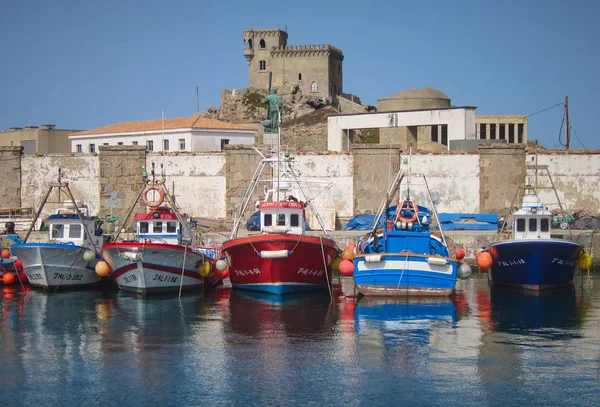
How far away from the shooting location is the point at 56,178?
3788 centimetres

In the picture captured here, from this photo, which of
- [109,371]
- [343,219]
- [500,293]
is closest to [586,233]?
[500,293]

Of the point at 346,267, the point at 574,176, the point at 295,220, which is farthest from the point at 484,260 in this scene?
the point at 574,176

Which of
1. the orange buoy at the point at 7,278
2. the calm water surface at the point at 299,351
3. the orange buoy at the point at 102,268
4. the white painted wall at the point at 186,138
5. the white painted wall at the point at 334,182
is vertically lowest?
Answer: the calm water surface at the point at 299,351

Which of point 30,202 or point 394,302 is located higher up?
point 30,202

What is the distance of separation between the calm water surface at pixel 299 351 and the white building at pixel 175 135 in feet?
77.6

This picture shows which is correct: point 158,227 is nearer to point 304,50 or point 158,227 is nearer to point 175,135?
Answer: point 175,135

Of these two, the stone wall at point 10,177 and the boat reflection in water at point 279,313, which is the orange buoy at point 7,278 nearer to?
the boat reflection in water at point 279,313

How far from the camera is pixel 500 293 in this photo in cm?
2670

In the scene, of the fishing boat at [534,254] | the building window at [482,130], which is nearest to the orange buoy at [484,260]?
the fishing boat at [534,254]

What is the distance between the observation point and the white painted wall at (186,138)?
4831 centimetres

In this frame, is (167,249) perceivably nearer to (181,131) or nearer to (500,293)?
(500,293)

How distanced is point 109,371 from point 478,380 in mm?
6664

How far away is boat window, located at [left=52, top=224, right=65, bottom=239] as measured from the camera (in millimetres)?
27531

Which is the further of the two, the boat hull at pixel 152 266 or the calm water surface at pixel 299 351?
the boat hull at pixel 152 266
